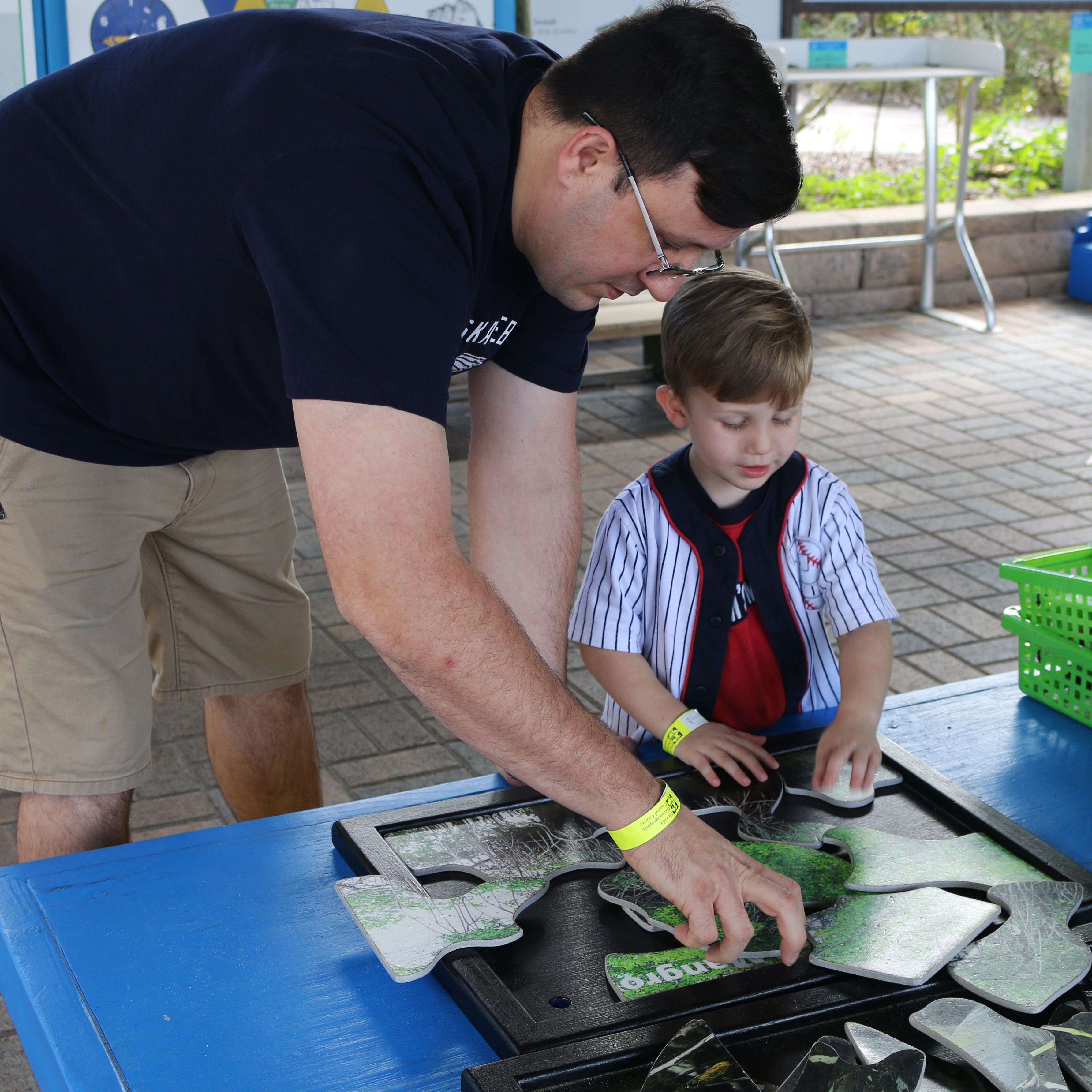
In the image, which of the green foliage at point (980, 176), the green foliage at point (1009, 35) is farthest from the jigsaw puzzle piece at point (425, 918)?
the green foliage at point (1009, 35)

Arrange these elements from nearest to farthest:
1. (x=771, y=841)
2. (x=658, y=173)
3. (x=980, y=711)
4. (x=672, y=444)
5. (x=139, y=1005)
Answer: (x=139, y=1005) → (x=658, y=173) → (x=771, y=841) → (x=980, y=711) → (x=672, y=444)

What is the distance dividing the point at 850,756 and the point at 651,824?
1.33 feet

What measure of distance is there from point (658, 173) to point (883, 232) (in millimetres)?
5686

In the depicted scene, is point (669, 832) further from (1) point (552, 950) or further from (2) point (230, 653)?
(2) point (230, 653)

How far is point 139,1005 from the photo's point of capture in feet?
3.75

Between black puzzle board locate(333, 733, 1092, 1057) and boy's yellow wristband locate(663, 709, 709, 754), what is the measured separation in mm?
175

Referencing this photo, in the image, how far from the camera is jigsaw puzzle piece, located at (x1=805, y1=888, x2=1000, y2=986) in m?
1.15

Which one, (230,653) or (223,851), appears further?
(230,653)

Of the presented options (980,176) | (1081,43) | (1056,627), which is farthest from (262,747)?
(980,176)

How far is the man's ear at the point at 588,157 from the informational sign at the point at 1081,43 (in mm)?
6238

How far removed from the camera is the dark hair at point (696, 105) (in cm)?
122

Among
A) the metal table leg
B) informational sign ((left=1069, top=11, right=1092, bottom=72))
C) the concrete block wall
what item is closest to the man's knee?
the concrete block wall

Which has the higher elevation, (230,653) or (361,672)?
(230,653)

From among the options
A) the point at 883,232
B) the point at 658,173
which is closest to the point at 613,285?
the point at 658,173
